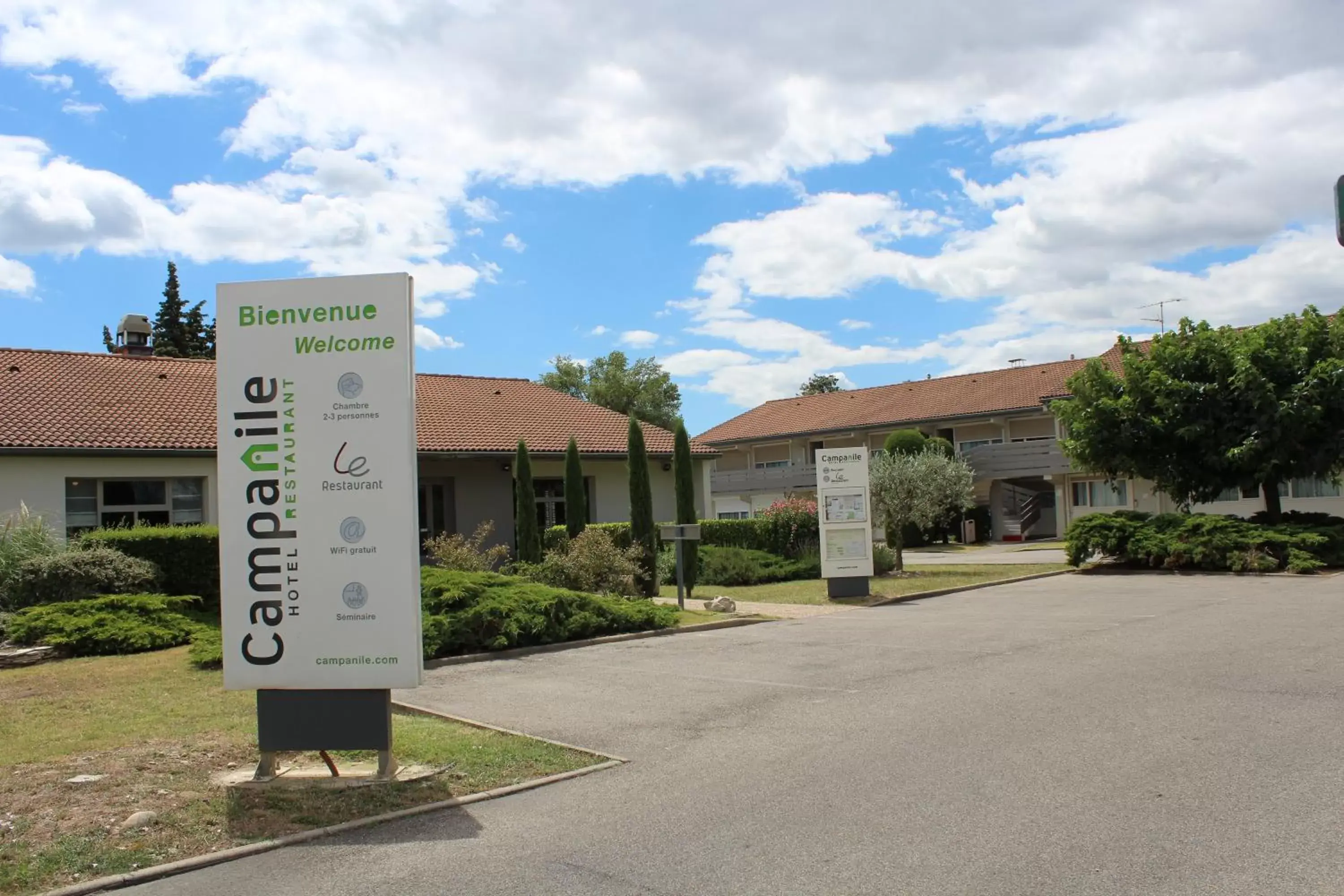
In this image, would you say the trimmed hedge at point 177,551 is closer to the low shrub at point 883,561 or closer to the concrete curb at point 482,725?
the concrete curb at point 482,725

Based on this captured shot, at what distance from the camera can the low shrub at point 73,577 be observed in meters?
15.9

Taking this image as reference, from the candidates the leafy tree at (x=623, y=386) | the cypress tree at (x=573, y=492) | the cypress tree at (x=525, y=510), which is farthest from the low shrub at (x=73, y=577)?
the leafy tree at (x=623, y=386)

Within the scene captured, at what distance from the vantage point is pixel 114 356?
2762 cm

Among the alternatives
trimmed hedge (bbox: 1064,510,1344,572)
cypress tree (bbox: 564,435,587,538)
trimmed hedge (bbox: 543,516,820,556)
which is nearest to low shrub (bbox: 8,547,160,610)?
cypress tree (bbox: 564,435,587,538)

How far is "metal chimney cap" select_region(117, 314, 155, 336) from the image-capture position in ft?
107

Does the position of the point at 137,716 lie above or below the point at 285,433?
below

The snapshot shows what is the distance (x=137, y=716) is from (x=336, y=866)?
4.94m

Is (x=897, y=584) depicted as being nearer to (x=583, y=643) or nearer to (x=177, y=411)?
(x=583, y=643)

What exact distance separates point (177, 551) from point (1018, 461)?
33.8m

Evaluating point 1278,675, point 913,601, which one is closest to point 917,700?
point 1278,675

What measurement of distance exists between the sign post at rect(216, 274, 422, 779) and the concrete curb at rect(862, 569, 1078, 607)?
1352 centimetres

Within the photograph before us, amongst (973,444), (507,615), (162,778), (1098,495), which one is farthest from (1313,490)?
(162,778)

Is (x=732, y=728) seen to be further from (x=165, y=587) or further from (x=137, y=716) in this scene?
(x=165, y=587)

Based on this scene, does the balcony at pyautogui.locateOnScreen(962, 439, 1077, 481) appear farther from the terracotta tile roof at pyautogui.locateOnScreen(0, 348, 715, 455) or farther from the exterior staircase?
the terracotta tile roof at pyautogui.locateOnScreen(0, 348, 715, 455)
